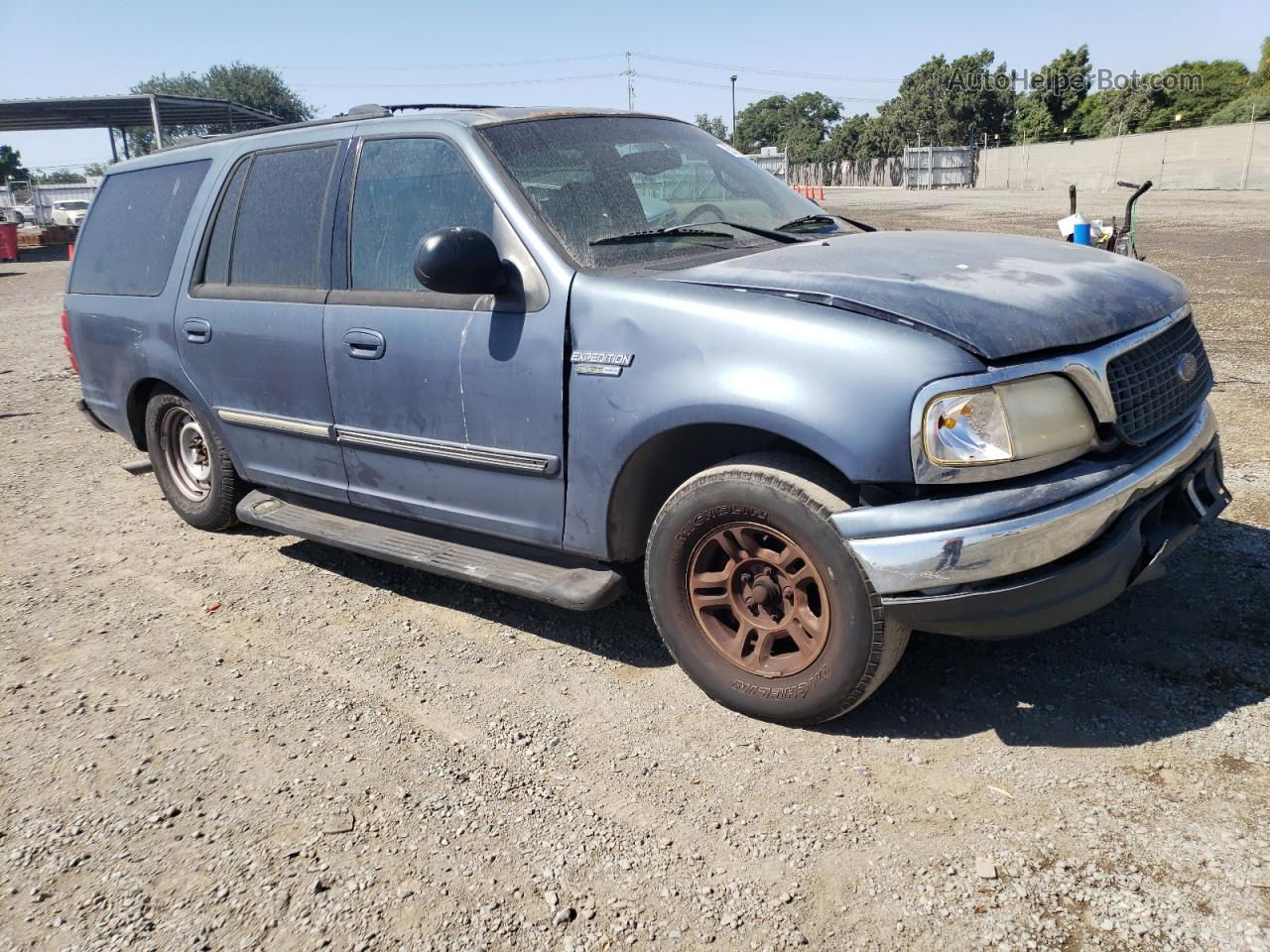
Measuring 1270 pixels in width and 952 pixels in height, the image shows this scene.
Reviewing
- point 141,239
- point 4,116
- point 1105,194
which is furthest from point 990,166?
point 141,239

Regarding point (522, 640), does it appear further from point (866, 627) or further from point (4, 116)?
point (4, 116)

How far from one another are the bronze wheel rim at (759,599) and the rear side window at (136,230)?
3.27 metres

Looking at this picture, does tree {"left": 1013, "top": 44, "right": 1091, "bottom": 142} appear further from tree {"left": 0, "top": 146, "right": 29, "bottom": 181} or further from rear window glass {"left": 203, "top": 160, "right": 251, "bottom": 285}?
tree {"left": 0, "top": 146, "right": 29, "bottom": 181}

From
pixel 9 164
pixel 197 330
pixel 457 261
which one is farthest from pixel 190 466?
pixel 9 164

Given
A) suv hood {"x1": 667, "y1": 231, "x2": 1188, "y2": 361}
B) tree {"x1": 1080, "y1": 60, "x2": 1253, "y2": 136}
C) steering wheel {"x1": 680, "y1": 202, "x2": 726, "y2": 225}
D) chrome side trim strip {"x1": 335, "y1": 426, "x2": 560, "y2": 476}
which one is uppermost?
tree {"x1": 1080, "y1": 60, "x2": 1253, "y2": 136}

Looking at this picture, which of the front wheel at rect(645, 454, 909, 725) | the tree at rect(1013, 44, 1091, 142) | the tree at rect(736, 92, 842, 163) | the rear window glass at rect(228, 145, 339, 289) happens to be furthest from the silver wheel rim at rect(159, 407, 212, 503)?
the tree at rect(736, 92, 842, 163)

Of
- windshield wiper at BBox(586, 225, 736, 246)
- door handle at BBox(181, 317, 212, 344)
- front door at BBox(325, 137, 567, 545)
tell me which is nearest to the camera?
front door at BBox(325, 137, 567, 545)

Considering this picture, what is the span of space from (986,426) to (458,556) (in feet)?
6.54

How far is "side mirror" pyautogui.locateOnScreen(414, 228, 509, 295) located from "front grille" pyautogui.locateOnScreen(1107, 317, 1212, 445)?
6.24ft

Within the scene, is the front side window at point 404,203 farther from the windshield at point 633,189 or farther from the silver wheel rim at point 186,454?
the silver wheel rim at point 186,454

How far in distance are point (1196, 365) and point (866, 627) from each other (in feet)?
5.11

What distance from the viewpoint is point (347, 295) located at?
3.77 meters

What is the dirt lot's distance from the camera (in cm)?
224

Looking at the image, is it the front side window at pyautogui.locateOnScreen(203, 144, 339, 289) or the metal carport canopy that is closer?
the front side window at pyautogui.locateOnScreen(203, 144, 339, 289)
